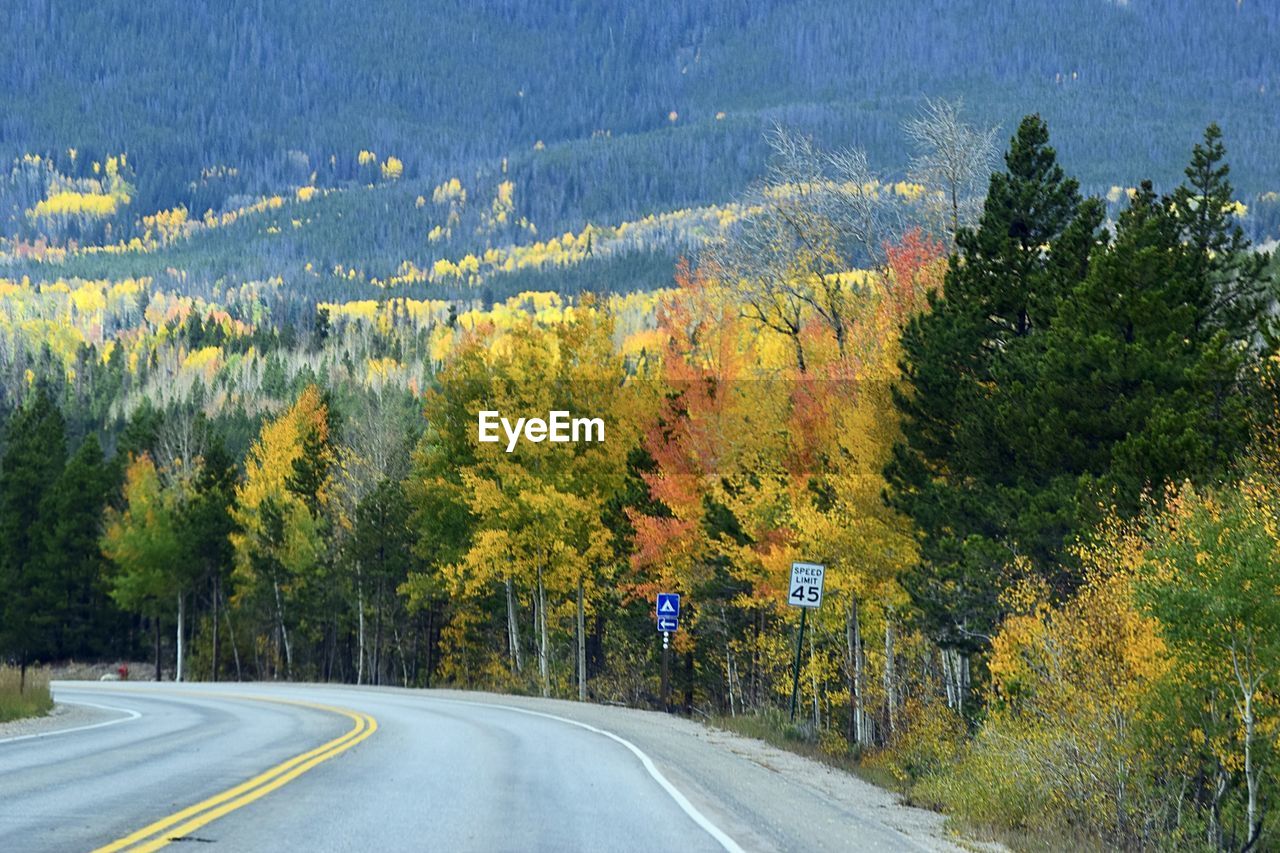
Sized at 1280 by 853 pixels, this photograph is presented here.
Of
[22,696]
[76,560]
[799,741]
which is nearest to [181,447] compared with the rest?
[76,560]

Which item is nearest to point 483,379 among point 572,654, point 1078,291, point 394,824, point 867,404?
point 572,654

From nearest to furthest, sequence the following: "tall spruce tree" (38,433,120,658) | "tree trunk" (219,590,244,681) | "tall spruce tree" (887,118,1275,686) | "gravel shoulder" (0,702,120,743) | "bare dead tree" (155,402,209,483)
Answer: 1. "tall spruce tree" (887,118,1275,686)
2. "gravel shoulder" (0,702,120,743)
3. "tree trunk" (219,590,244,681)
4. "tall spruce tree" (38,433,120,658)
5. "bare dead tree" (155,402,209,483)

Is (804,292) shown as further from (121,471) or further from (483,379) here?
(121,471)

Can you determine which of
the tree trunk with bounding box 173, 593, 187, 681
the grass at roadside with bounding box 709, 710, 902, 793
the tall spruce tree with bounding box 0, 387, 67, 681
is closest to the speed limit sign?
the grass at roadside with bounding box 709, 710, 902, 793

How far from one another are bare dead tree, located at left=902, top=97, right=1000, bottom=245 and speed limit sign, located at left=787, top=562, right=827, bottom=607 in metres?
9.64

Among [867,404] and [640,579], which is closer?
[867,404]

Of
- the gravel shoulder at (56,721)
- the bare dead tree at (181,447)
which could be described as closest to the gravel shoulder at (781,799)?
the gravel shoulder at (56,721)

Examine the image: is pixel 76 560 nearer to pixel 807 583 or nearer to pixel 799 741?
pixel 799 741

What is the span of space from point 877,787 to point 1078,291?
28.5ft

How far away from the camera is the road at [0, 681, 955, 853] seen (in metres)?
10.5

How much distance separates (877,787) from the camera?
19.0 m

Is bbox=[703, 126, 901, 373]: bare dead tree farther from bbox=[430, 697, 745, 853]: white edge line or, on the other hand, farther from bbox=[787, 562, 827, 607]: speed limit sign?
bbox=[430, 697, 745, 853]: white edge line

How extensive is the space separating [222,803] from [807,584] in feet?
47.6

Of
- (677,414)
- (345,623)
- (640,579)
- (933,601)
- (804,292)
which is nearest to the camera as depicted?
(933,601)
